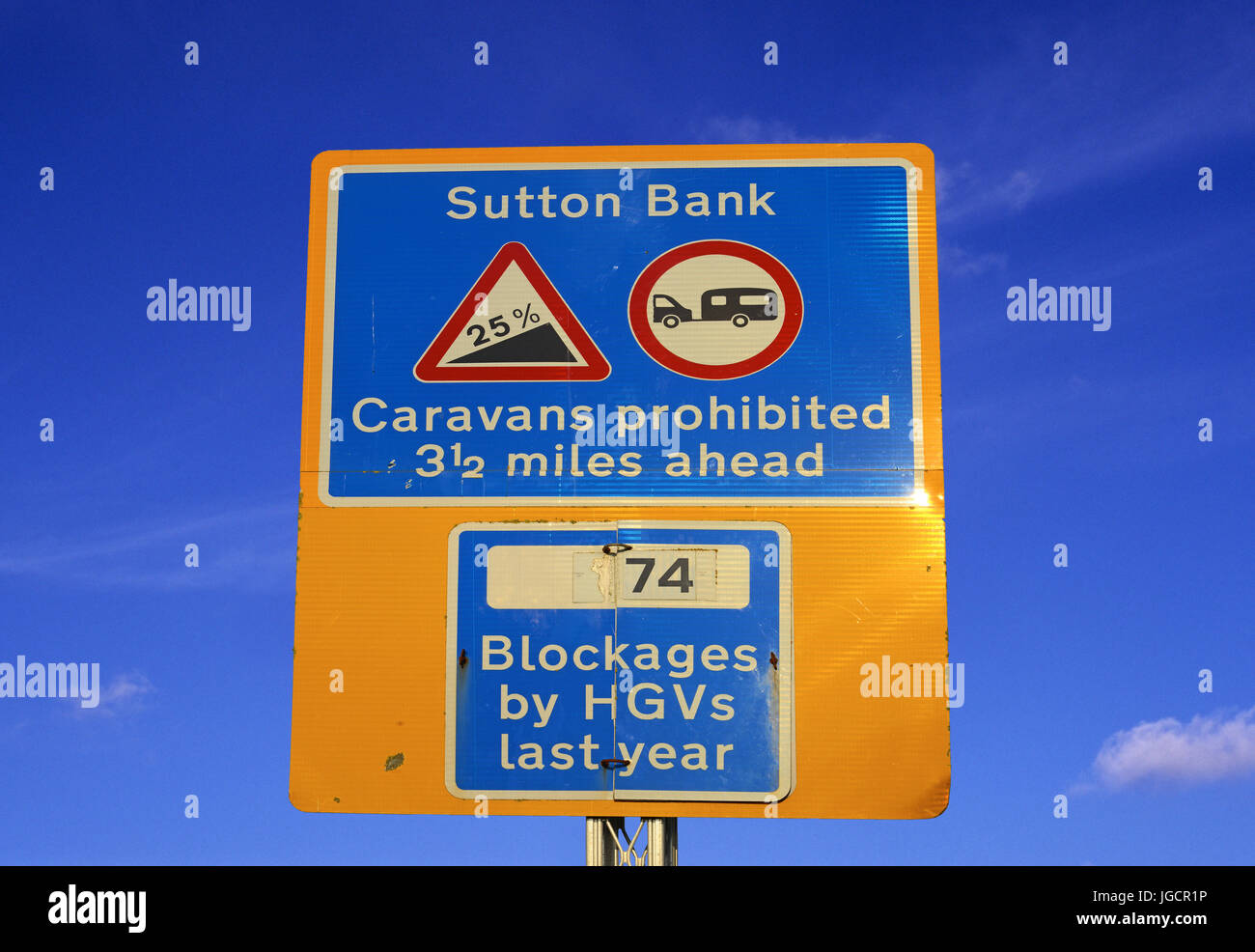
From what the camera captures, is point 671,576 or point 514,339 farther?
point 514,339

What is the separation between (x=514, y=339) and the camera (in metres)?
4.86

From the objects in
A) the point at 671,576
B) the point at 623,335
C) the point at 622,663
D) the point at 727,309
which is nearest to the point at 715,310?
the point at 727,309

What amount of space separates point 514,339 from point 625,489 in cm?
81

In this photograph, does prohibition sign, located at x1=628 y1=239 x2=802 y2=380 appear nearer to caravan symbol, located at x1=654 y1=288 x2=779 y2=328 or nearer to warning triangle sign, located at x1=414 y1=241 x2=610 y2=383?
caravan symbol, located at x1=654 y1=288 x2=779 y2=328

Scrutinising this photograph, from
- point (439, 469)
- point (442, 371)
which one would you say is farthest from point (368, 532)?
point (442, 371)

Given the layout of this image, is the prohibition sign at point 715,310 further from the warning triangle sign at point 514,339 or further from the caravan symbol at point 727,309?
the warning triangle sign at point 514,339

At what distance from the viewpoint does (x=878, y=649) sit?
4.55 m

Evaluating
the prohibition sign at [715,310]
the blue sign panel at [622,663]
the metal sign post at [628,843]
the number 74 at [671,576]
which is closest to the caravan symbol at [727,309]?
the prohibition sign at [715,310]

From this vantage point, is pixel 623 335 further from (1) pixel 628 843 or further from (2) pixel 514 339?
(1) pixel 628 843

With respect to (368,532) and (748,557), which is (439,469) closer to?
(368,532)

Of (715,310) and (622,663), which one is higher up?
(715,310)

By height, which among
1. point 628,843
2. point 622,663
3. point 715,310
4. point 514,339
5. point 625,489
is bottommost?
point 628,843

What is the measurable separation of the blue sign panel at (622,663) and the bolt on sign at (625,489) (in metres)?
0.01
